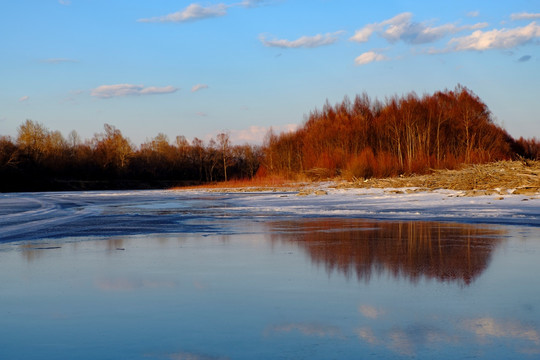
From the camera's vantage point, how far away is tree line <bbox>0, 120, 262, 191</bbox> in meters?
62.5

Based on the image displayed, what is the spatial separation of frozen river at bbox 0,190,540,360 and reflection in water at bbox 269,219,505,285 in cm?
2

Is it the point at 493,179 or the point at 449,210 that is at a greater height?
the point at 493,179

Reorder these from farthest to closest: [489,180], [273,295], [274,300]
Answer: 1. [489,180]
2. [273,295]
3. [274,300]

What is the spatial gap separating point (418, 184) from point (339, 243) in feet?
54.2

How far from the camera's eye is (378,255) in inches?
255

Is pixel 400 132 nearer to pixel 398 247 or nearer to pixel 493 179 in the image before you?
pixel 493 179

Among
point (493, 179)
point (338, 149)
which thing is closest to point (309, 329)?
point (493, 179)

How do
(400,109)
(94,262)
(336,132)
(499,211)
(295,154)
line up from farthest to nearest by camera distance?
(295,154) < (400,109) < (336,132) < (499,211) < (94,262)

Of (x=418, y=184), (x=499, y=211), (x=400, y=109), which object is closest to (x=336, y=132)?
(x=400, y=109)

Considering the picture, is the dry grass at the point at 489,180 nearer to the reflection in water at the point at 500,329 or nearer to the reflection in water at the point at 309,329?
the reflection in water at the point at 500,329

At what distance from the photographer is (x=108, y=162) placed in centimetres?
7631

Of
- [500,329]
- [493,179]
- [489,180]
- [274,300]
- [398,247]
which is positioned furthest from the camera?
[489,180]

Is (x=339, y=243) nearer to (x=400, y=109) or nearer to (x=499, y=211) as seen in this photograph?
(x=499, y=211)

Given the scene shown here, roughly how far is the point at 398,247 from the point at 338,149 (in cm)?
3399
